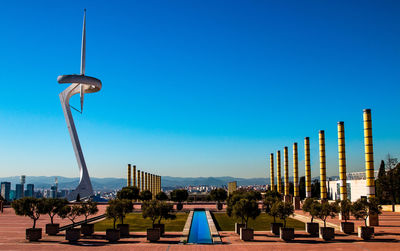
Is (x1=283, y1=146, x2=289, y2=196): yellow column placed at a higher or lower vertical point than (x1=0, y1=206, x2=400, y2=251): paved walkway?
higher

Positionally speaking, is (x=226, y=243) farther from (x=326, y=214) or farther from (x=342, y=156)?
(x=342, y=156)

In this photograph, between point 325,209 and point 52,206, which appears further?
point 52,206

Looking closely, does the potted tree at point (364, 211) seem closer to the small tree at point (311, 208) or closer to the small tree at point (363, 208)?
the small tree at point (363, 208)

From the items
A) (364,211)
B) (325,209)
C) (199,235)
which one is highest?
(325,209)

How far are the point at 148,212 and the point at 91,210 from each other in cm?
398

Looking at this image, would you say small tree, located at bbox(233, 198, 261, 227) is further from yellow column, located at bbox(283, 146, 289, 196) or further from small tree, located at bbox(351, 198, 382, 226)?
yellow column, located at bbox(283, 146, 289, 196)

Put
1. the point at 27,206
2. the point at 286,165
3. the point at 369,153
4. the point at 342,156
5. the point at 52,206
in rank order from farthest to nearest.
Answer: the point at 286,165 → the point at 342,156 → the point at 369,153 → the point at 52,206 → the point at 27,206

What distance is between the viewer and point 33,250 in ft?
58.1

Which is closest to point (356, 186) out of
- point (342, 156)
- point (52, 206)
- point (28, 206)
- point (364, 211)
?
point (342, 156)

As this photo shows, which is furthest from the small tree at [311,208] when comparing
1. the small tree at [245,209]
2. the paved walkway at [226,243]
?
the small tree at [245,209]

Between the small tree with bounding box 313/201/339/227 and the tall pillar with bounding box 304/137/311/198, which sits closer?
the small tree with bounding box 313/201/339/227

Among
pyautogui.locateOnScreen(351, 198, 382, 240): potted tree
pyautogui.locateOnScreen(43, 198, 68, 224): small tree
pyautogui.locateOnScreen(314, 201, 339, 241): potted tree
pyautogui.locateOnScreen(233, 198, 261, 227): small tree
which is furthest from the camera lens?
pyautogui.locateOnScreen(43, 198, 68, 224): small tree

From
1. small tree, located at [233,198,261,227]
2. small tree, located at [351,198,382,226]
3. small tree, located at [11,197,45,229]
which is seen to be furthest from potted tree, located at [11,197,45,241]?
small tree, located at [351,198,382,226]

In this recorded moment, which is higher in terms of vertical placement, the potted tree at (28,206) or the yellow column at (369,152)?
the yellow column at (369,152)
